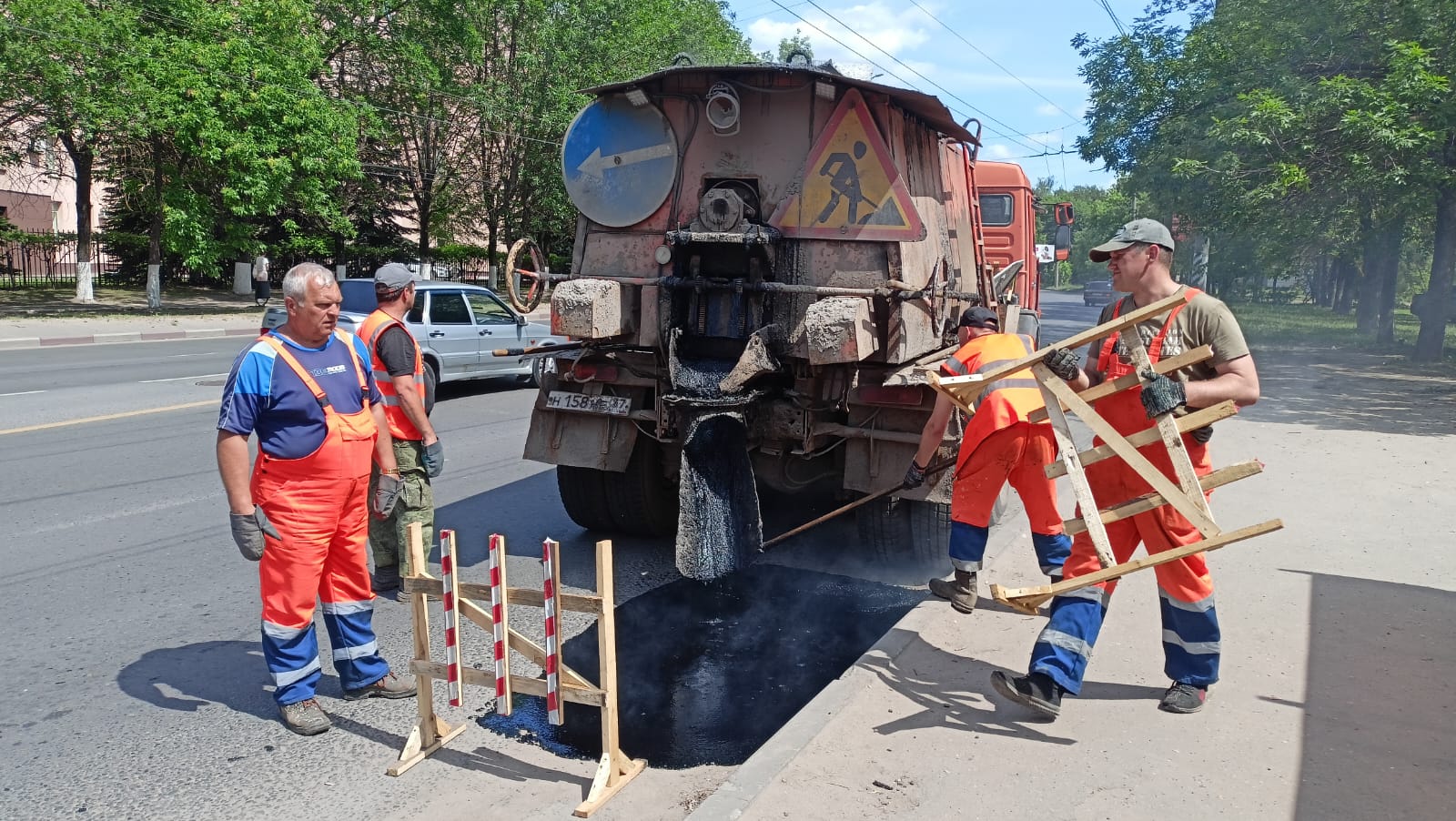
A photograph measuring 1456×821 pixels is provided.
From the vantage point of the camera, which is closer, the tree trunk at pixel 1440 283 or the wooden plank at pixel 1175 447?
the wooden plank at pixel 1175 447

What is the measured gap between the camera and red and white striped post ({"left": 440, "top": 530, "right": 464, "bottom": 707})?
11.9ft

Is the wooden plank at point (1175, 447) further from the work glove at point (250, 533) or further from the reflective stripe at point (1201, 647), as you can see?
the work glove at point (250, 533)

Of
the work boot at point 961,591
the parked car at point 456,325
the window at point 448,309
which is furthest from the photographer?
the window at point 448,309

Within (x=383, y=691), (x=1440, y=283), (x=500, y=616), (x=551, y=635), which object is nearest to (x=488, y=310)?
(x=383, y=691)

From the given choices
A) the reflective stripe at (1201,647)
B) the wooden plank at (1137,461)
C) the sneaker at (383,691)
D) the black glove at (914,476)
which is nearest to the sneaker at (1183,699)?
the reflective stripe at (1201,647)

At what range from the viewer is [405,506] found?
5262mm

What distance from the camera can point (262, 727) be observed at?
4.03 meters

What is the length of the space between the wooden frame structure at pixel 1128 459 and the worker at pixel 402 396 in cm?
280

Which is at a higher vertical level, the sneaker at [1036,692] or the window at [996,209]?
the window at [996,209]

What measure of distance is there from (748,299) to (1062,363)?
7.45ft

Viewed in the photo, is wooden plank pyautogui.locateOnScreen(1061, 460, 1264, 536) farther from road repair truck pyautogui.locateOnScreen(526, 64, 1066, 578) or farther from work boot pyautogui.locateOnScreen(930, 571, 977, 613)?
road repair truck pyautogui.locateOnScreen(526, 64, 1066, 578)

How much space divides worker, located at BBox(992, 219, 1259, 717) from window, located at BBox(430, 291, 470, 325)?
9.94m

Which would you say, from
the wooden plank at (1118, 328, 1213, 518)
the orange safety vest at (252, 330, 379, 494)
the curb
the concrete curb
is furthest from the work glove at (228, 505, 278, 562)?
the curb

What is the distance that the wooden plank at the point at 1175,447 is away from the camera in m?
3.66
